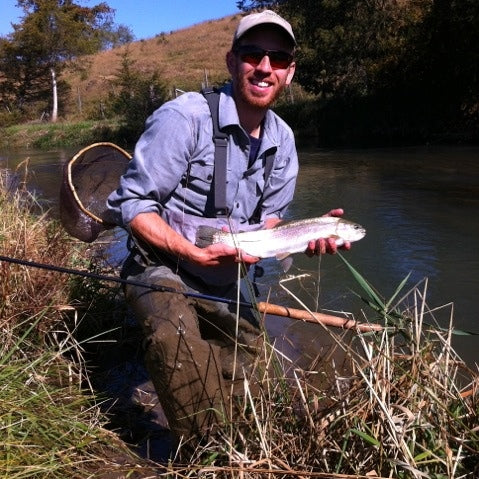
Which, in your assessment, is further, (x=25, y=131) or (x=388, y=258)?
(x=25, y=131)

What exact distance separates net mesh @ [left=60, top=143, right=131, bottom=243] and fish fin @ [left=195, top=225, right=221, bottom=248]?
1030mm

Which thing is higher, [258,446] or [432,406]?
[432,406]

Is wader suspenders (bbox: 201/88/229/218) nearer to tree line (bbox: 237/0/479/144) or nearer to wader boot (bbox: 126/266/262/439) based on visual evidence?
wader boot (bbox: 126/266/262/439)

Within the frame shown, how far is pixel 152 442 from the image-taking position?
3873 millimetres

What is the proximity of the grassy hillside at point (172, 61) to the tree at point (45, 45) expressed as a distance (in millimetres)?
3141

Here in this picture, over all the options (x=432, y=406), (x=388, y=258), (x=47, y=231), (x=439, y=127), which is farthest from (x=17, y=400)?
(x=439, y=127)

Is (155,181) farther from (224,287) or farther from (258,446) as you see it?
(258,446)

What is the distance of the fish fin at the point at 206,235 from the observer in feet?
12.4

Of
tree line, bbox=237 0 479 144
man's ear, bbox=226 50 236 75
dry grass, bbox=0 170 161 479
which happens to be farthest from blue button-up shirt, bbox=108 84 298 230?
tree line, bbox=237 0 479 144

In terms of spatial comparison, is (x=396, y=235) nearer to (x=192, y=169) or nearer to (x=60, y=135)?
(x=192, y=169)

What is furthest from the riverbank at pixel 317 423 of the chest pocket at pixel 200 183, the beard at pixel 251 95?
the beard at pixel 251 95

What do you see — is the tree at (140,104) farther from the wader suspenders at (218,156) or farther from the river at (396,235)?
the wader suspenders at (218,156)

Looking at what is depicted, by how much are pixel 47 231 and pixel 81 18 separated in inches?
2212

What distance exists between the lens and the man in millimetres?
3279
